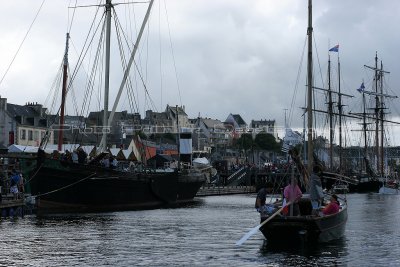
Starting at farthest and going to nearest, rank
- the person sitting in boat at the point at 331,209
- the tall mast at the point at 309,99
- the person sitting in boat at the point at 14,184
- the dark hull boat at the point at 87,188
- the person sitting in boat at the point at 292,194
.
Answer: the dark hull boat at the point at 87,188 < the person sitting in boat at the point at 14,184 < the tall mast at the point at 309,99 < the person sitting in boat at the point at 331,209 < the person sitting in boat at the point at 292,194

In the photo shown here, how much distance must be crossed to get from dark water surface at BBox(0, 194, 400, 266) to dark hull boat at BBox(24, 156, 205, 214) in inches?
247

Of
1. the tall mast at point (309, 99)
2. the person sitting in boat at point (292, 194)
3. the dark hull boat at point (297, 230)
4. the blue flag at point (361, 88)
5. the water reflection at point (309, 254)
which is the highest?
the blue flag at point (361, 88)

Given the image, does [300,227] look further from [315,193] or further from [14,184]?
[14,184]

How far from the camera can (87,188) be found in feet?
173

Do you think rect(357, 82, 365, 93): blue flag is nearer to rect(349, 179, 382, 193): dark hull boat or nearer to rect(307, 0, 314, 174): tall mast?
rect(349, 179, 382, 193): dark hull boat

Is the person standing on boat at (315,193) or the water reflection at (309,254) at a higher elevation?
Result: the person standing on boat at (315,193)

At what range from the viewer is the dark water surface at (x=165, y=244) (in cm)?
2508

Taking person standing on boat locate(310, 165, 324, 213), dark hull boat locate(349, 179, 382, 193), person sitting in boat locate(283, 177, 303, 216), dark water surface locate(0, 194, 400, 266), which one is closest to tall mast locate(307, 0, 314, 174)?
person standing on boat locate(310, 165, 324, 213)

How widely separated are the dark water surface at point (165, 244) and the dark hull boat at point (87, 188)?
6276 millimetres

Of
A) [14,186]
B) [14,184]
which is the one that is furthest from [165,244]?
[14,184]

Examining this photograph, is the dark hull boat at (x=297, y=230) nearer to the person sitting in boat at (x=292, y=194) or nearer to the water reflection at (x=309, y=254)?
the water reflection at (x=309, y=254)

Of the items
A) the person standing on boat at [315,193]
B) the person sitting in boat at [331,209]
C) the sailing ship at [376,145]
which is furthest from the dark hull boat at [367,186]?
the person sitting in boat at [331,209]

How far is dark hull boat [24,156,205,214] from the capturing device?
5047cm

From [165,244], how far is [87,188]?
2331cm
